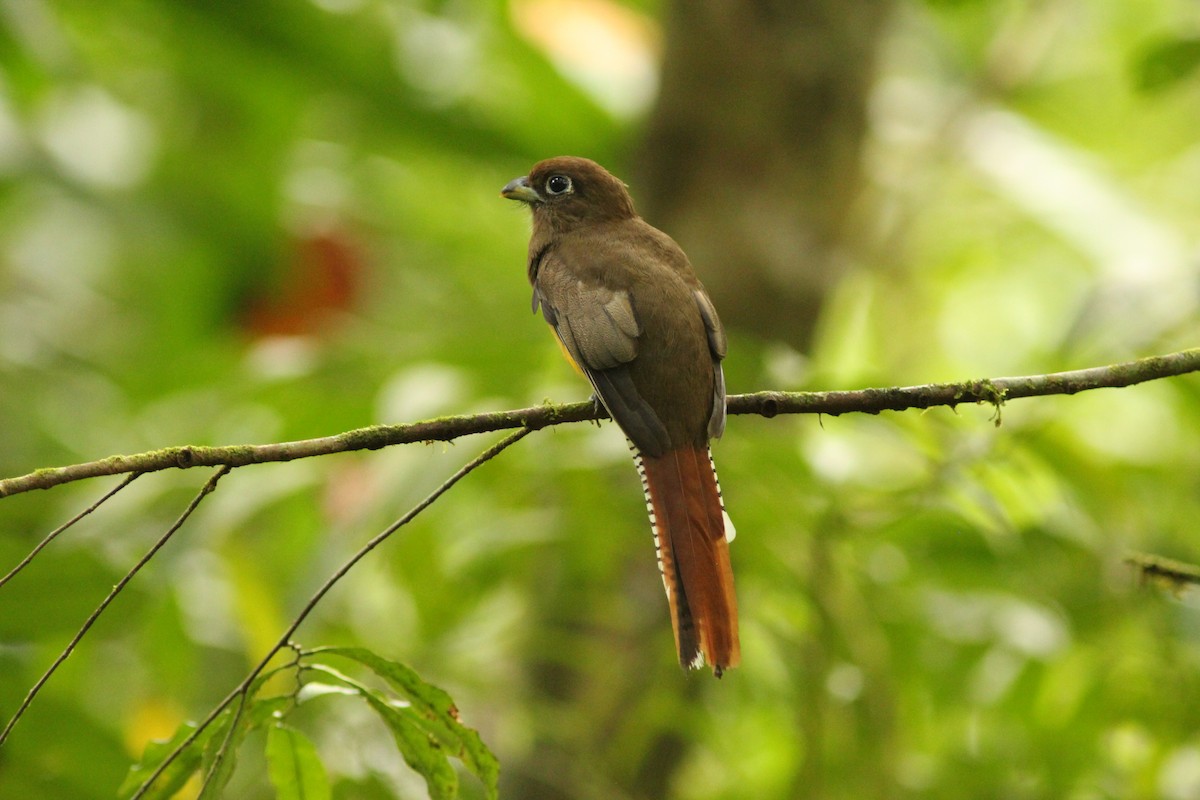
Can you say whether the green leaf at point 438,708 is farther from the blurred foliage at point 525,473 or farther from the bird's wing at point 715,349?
the bird's wing at point 715,349

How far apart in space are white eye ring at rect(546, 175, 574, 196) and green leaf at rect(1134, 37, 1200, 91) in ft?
5.11

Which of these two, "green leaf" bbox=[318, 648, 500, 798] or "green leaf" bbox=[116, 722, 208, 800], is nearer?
"green leaf" bbox=[318, 648, 500, 798]

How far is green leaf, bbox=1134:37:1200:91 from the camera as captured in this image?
10.9 ft

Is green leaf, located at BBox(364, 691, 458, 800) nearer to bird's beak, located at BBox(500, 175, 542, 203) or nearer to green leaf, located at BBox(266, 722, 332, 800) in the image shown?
green leaf, located at BBox(266, 722, 332, 800)

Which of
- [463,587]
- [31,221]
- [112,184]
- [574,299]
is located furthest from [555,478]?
[31,221]

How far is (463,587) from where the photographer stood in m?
3.58

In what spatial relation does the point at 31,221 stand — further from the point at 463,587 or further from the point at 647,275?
the point at 647,275

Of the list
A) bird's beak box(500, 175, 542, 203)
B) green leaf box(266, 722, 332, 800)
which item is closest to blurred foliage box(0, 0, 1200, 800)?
green leaf box(266, 722, 332, 800)

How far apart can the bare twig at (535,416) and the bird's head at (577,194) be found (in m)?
1.41

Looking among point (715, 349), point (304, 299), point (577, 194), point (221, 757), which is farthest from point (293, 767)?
point (304, 299)

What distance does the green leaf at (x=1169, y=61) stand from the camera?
332 cm

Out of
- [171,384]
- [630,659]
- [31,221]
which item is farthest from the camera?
[31,221]

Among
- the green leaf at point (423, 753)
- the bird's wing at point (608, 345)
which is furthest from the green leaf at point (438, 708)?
the bird's wing at point (608, 345)

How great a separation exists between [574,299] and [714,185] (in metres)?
1.90
